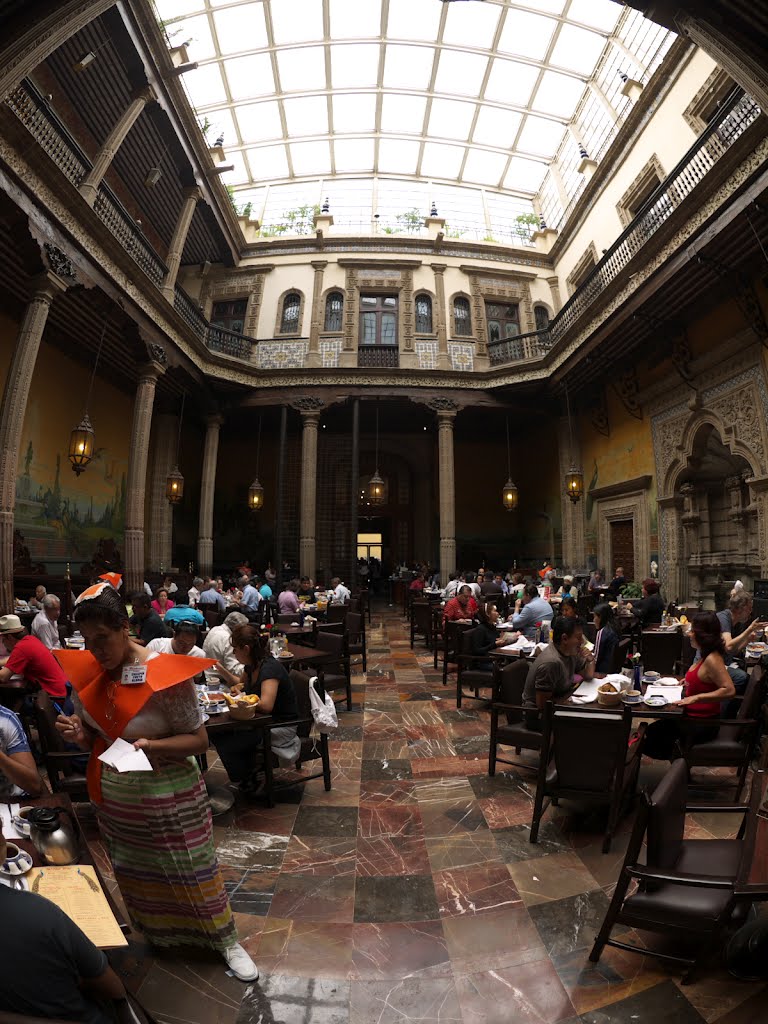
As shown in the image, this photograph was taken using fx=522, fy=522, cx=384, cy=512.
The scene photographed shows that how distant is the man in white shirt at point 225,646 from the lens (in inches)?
175

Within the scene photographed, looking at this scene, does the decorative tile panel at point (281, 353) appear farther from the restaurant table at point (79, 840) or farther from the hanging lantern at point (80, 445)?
the restaurant table at point (79, 840)

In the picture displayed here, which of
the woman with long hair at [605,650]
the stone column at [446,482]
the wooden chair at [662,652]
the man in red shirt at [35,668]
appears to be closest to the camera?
the man in red shirt at [35,668]

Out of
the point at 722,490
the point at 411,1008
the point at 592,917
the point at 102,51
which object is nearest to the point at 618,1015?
the point at 592,917

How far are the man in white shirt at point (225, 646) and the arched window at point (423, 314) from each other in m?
13.6

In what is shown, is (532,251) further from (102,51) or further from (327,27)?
(102,51)

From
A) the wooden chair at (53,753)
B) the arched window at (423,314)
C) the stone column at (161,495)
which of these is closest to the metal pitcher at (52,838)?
the wooden chair at (53,753)

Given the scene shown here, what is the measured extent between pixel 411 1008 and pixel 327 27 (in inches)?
825

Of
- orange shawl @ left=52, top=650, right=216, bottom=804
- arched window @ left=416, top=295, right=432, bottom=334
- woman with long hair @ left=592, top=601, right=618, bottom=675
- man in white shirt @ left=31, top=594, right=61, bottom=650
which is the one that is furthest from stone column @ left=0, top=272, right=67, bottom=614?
arched window @ left=416, top=295, right=432, bottom=334

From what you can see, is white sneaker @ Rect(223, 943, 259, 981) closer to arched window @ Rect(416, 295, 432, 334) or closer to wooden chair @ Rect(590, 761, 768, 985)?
wooden chair @ Rect(590, 761, 768, 985)

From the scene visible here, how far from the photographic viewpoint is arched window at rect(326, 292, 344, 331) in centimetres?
1644

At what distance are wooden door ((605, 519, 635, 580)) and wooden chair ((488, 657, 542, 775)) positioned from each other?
9.53m

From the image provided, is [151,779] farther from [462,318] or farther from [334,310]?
[462,318]

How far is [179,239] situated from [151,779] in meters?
13.9

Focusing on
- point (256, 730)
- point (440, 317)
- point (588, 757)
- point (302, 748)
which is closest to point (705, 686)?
point (588, 757)
